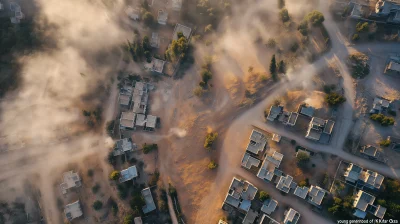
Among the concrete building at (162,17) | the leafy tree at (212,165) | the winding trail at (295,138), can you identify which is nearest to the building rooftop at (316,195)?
the winding trail at (295,138)

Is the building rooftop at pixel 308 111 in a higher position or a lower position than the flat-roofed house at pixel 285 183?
higher

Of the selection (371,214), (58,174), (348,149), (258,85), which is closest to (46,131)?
(58,174)

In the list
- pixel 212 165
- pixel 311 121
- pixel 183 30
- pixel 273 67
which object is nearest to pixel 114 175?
pixel 212 165

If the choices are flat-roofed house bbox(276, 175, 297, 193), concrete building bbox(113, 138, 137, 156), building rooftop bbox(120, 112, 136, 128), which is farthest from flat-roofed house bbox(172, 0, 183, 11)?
flat-roofed house bbox(276, 175, 297, 193)

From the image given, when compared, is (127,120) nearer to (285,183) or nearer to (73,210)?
(73,210)

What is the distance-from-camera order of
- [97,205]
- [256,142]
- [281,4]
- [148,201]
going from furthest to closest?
1. [281,4]
2. [97,205]
3. [148,201]
4. [256,142]

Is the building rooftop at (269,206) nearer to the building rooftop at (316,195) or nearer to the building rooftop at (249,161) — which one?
the building rooftop at (316,195)
